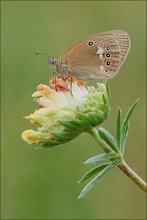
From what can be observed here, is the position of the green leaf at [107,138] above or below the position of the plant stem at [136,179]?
above

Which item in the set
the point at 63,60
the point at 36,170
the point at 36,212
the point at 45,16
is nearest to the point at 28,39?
the point at 45,16

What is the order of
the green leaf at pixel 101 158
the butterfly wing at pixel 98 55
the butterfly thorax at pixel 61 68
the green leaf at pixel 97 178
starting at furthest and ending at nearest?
1. the butterfly thorax at pixel 61 68
2. the butterfly wing at pixel 98 55
3. the green leaf at pixel 101 158
4. the green leaf at pixel 97 178

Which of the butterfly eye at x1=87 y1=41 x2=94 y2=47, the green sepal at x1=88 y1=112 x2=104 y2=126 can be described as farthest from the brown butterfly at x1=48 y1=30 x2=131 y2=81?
the green sepal at x1=88 y1=112 x2=104 y2=126

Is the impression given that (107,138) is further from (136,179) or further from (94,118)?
(136,179)

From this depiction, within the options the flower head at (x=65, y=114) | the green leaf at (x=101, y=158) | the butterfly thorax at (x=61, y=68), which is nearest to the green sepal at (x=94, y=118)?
the flower head at (x=65, y=114)

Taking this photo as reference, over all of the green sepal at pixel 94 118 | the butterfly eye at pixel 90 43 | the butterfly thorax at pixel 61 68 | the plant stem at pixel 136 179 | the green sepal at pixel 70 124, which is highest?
the butterfly eye at pixel 90 43

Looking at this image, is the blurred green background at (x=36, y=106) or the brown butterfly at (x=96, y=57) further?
the blurred green background at (x=36, y=106)

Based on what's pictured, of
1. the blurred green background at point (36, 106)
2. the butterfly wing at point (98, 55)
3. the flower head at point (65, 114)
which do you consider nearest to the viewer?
the flower head at point (65, 114)

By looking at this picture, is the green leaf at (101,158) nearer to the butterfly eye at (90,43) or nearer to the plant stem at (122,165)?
the plant stem at (122,165)
